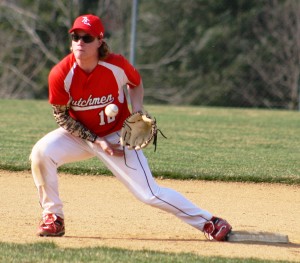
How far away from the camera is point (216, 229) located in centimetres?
565

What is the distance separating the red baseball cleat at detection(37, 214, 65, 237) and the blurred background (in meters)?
14.9

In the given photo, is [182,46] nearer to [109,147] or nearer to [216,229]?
[216,229]

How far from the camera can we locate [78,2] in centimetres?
2248

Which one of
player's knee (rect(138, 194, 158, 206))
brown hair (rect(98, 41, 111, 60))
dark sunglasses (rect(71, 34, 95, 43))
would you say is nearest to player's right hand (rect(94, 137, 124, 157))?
player's knee (rect(138, 194, 158, 206))

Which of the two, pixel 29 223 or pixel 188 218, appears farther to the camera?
pixel 29 223

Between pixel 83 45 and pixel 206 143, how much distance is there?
625 cm

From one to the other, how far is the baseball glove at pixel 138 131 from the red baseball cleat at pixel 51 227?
702 millimetres

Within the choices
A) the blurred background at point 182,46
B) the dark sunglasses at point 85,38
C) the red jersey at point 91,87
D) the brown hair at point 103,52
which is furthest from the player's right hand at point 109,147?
the blurred background at point 182,46

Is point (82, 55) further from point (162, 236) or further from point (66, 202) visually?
point (66, 202)

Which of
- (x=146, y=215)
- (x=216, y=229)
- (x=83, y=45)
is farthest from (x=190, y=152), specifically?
(x=83, y=45)

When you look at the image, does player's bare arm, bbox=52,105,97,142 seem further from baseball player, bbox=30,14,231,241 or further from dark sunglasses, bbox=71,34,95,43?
dark sunglasses, bbox=71,34,95,43

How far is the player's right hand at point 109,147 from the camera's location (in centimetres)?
546

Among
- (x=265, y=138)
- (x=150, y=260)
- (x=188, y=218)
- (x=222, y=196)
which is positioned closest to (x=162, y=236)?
(x=188, y=218)

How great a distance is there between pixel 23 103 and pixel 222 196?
993 centimetres
